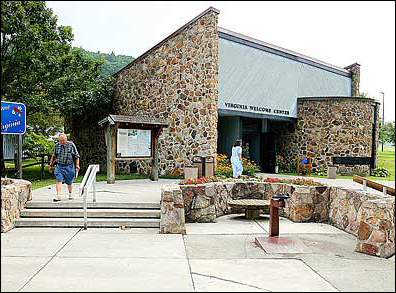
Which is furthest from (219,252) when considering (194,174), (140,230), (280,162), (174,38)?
(280,162)

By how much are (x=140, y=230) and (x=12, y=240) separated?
2438 millimetres

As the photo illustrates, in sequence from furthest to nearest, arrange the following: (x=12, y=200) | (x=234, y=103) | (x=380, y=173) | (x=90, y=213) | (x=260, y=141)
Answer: (x=260, y=141) < (x=380, y=173) < (x=234, y=103) < (x=90, y=213) < (x=12, y=200)

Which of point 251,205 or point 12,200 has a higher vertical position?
point 12,200

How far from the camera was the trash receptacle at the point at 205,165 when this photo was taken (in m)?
15.8

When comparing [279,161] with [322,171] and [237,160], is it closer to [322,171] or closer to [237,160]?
[322,171]

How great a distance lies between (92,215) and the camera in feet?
30.6

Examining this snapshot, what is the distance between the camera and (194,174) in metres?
15.2

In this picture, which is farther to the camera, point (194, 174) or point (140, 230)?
point (194, 174)

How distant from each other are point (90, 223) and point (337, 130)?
638 inches

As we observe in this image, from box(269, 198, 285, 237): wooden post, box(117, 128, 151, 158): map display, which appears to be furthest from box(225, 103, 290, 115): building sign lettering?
box(269, 198, 285, 237): wooden post

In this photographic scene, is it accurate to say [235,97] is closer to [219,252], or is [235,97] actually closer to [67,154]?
[67,154]

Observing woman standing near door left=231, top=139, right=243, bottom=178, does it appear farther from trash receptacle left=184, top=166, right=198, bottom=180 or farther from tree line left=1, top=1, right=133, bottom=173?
tree line left=1, top=1, right=133, bottom=173

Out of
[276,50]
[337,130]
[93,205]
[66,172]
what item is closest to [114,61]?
[276,50]

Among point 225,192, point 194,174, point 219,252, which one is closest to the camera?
point 219,252
